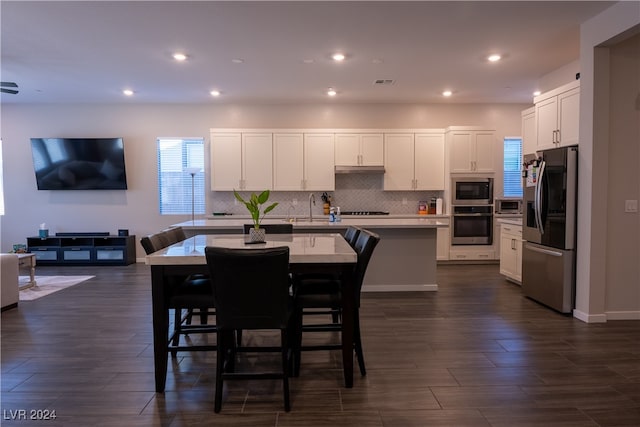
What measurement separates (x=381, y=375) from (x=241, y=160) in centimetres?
503

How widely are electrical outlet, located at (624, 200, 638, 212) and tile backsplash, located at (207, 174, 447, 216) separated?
3562 millimetres

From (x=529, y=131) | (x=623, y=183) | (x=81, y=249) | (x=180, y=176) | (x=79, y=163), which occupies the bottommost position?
(x=81, y=249)

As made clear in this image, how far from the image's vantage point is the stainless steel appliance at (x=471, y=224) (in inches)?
270

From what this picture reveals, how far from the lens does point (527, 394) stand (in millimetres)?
2430

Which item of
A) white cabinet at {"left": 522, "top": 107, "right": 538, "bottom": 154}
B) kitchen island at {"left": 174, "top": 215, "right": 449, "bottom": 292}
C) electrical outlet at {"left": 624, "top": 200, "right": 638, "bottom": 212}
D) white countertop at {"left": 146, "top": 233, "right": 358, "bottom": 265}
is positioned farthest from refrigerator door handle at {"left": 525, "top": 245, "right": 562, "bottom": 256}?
white countertop at {"left": 146, "top": 233, "right": 358, "bottom": 265}

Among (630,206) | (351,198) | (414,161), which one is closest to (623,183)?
(630,206)

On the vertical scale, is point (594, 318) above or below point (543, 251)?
below

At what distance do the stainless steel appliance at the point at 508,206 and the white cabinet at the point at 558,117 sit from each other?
8.19 feet

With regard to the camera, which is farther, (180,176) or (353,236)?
(180,176)

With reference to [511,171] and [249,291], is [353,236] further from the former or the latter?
[511,171]

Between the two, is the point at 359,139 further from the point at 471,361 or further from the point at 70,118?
the point at 70,118

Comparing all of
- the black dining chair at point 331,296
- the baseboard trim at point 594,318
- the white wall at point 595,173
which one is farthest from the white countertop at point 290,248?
the baseboard trim at point 594,318

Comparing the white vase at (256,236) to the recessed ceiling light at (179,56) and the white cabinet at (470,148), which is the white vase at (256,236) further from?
the white cabinet at (470,148)

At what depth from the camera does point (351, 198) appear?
7363 mm
